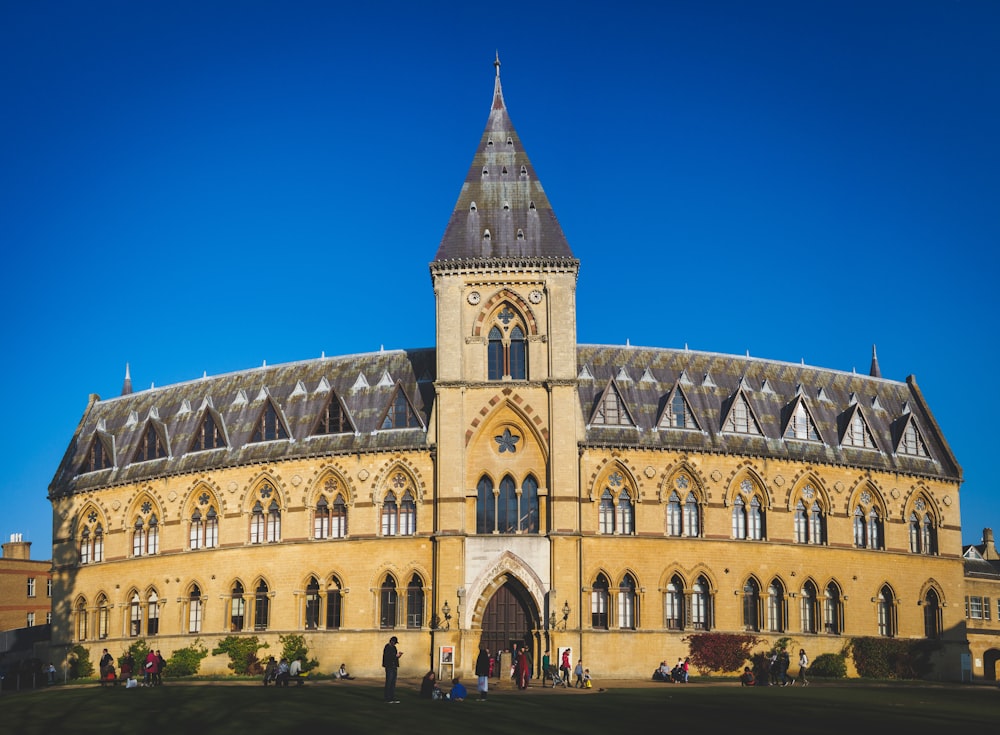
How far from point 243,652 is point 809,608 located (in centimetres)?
2817

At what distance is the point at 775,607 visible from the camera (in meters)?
67.7

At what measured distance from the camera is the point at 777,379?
7338 cm

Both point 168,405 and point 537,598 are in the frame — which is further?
point 168,405

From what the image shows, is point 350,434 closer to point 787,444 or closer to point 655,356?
point 655,356

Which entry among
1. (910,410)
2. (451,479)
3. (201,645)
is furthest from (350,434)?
(910,410)

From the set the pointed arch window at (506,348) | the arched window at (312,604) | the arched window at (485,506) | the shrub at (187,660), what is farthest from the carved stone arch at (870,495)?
the shrub at (187,660)

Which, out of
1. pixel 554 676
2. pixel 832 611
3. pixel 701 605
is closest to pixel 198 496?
pixel 554 676

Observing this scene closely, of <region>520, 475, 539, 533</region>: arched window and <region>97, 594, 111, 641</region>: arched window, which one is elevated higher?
<region>520, 475, 539, 533</region>: arched window

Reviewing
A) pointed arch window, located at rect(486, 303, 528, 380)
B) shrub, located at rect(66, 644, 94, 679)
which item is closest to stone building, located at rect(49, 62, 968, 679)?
pointed arch window, located at rect(486, 303, 528, 380)

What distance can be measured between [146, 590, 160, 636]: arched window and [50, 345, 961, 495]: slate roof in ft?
21.6

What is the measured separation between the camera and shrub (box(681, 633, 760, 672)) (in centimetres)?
6456

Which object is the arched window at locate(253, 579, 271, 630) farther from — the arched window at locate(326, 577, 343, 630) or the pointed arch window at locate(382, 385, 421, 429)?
the pointed arch window at locate(382, 385, 421, 429)

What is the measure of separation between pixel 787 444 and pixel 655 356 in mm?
8083

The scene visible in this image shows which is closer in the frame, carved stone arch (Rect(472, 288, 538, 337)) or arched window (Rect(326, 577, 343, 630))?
carved stone arch (Rect(472, 288, 538, 337))
